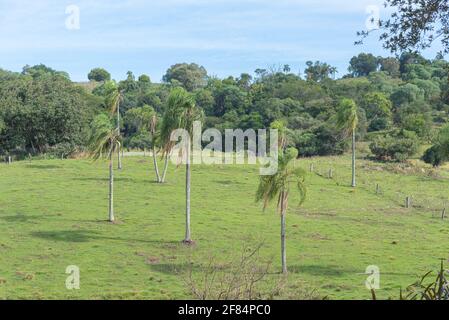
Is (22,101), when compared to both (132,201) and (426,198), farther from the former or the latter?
(426,198)

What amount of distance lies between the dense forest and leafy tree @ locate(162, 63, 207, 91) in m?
25.3

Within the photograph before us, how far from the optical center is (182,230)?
4122cm

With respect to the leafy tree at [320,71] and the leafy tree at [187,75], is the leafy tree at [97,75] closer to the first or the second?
the leafy tree at [187,75]

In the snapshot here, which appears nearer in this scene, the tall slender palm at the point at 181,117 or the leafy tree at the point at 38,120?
the tall slender palm at the point at 181,117

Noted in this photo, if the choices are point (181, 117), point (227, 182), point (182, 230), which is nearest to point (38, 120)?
point (227, 182)

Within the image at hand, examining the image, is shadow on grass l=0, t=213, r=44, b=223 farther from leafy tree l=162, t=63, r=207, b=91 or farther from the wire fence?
leafy tree l=162, t=63, r=207, b=91

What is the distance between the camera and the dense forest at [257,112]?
7906cm

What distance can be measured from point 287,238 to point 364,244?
489 cm

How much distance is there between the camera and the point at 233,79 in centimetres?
15362

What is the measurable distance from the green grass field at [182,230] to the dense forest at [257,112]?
7.93 meters

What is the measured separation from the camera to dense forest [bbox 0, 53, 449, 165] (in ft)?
259

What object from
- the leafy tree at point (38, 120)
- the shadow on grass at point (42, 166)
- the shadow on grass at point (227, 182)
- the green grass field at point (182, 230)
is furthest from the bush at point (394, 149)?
the shadow on grass at point (42, 166)

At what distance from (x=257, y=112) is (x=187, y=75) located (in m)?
79.8
